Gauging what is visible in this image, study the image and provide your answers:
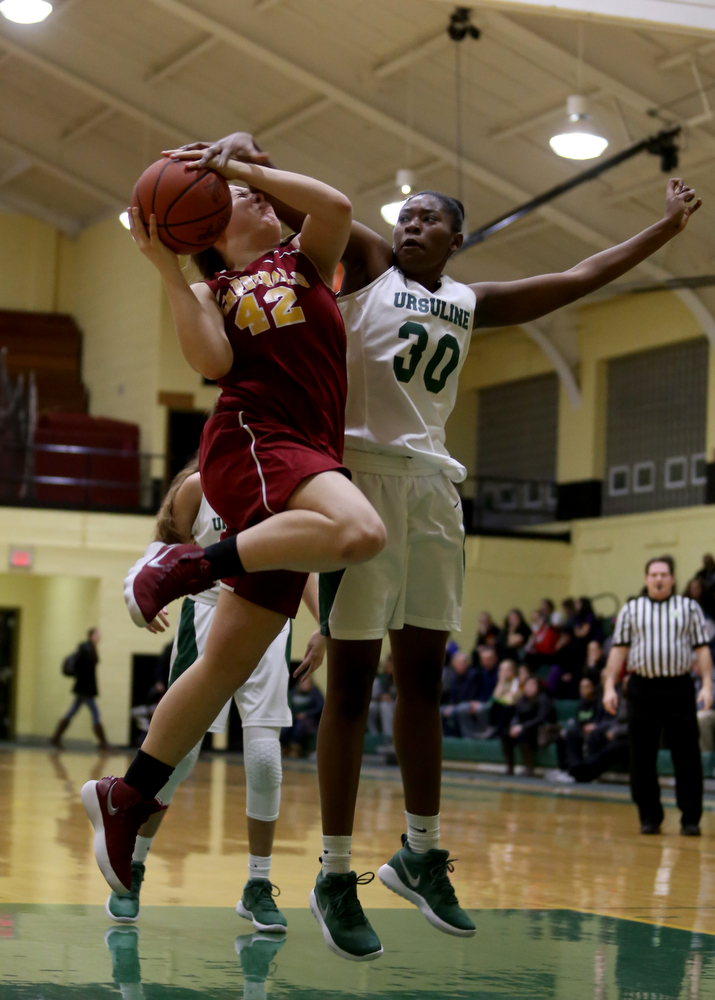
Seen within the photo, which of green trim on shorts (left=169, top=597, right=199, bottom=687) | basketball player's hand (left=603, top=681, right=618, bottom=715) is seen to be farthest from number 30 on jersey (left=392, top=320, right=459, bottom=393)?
basketball player's hand (left=603, top=681, right=618, bottom=715)

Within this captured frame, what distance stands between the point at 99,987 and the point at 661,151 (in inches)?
493

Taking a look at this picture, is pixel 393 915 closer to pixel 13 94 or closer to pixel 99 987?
pixel 99 987

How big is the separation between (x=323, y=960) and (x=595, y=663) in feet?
37.8

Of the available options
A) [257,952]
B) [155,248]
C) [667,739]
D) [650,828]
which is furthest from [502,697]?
[155,248]

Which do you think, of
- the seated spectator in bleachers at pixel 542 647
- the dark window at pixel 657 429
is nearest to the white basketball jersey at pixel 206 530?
the seated spectator in bleachers at pixel 542 647

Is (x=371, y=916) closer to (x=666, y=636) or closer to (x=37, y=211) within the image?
(x=666, y=636)

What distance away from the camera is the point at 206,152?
128 inches

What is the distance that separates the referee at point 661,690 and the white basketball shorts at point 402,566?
16.8 feet

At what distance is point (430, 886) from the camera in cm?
358

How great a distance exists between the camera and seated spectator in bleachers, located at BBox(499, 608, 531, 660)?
16.9 metres

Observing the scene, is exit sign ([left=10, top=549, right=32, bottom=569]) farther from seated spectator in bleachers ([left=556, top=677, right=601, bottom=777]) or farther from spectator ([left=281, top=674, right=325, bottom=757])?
seated spectator in bleachers ([left=556, top=677, right=601, bottom=777])

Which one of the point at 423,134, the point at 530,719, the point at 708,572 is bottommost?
the point at 530,719

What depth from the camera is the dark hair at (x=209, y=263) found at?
3.81 metres

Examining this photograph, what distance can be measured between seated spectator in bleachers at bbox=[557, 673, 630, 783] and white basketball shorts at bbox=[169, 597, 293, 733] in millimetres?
8298
